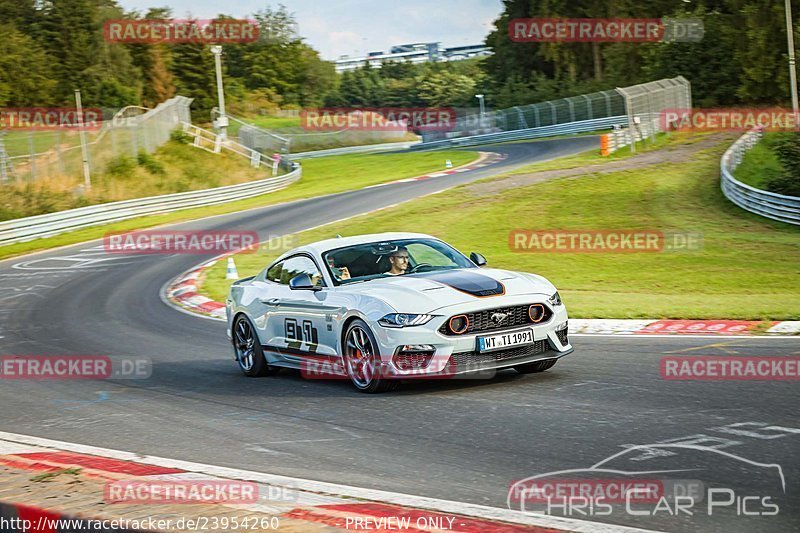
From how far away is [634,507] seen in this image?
5.33 meters

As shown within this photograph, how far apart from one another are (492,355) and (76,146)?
34709 mm

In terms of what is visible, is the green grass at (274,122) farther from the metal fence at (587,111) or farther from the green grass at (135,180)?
the green grass at (135,180)

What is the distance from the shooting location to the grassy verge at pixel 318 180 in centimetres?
3350

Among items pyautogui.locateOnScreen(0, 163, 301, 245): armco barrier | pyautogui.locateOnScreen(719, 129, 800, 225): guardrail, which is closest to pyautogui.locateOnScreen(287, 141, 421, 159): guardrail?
pyautogui.locateOnScreen(0, 163, 301, 245): armco barrier

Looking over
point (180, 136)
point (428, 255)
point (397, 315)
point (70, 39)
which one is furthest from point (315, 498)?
point (70, 39)

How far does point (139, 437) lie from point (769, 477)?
16.2 ft

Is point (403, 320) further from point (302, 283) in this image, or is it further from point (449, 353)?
point (302, 283)

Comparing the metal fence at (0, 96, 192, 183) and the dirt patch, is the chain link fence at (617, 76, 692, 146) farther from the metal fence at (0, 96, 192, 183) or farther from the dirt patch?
the metal fence at (0, 96, 192, 183)

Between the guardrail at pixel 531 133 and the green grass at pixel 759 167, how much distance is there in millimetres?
21997

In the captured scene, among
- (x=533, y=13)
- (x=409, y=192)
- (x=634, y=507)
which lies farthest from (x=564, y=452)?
(x=533, y=13)

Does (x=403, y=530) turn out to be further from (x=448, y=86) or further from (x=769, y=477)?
(x=448, y=86)

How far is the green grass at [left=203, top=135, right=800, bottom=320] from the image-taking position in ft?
51.6

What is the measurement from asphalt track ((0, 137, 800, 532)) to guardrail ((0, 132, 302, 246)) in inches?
764

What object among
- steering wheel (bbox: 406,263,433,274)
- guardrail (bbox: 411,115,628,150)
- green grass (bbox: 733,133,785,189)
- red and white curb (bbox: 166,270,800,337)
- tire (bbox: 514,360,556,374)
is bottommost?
red and white curb (bbox: 166,270,800,337)
